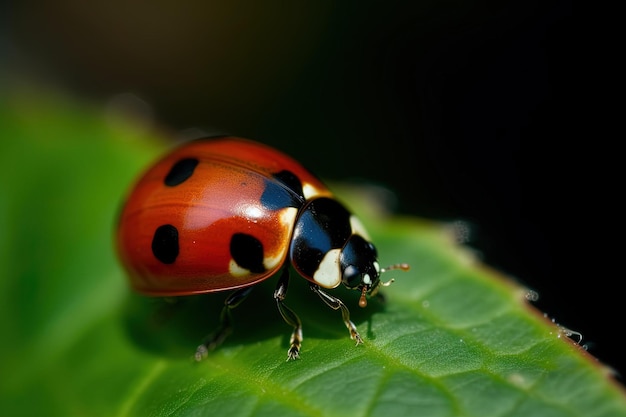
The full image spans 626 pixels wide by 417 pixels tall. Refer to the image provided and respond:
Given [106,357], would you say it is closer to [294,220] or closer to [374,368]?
[294,220]

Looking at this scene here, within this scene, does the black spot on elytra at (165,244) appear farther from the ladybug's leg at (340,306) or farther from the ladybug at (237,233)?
the ladybug's leg at (340,306)

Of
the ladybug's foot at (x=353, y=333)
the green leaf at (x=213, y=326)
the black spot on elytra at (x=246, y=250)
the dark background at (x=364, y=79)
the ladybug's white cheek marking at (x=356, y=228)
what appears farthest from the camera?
the dark background at (x=364, y=79)

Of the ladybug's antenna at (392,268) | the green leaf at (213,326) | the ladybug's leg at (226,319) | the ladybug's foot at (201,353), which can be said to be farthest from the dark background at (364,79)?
the ladybug's foot at (201,353)

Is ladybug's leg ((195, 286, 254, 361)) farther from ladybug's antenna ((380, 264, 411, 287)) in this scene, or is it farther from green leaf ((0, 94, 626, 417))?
ladybug's antenna ((380, 264, 411, 287))

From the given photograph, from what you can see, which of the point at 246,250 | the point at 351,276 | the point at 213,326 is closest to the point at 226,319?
the point at 213,326

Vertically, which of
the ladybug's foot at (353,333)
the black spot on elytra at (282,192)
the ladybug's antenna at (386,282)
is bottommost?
the ladybug's foot at (353,333)

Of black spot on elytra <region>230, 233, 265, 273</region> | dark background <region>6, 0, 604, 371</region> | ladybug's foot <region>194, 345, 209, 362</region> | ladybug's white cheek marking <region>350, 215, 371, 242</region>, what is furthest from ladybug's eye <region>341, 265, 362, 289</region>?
dark background <region>6, 0, 604, 371</region>

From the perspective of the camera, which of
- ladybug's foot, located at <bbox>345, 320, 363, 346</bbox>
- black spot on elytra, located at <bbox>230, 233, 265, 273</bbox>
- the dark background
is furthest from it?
the dark background
